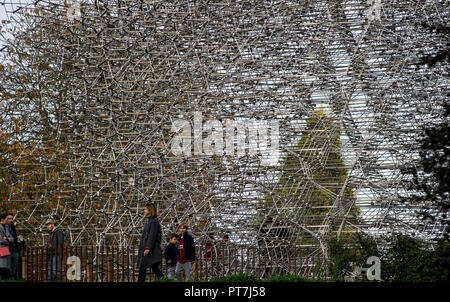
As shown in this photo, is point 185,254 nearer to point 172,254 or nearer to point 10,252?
point 172,254

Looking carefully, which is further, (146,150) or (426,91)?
(146,150)

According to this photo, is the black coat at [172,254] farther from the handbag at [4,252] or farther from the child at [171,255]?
the handbag at [4,252]

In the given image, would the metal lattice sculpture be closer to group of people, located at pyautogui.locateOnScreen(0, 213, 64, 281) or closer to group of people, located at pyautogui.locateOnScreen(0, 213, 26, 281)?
group of people, located at pyautogui.locateOnScreen(0, 213, 64, 281)

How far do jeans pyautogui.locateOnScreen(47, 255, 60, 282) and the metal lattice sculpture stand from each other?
4.81 m

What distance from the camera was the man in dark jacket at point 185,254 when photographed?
13.6 meters

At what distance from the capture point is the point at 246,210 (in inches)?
797

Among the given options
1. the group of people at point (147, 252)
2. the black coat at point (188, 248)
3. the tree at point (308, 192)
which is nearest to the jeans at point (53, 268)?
the group of people at point (147, 252)

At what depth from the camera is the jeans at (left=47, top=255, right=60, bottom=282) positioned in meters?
13.8

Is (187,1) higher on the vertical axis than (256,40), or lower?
higher

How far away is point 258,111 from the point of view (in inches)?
786

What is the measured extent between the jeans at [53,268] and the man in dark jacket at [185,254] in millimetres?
2515

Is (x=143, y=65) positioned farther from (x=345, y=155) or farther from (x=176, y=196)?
(x=345, y=155)

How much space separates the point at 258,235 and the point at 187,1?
799 centimetres
